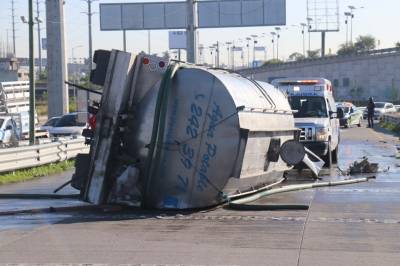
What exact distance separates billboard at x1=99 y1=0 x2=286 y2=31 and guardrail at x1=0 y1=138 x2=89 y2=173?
34.9m

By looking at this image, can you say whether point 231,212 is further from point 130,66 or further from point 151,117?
point 130,66

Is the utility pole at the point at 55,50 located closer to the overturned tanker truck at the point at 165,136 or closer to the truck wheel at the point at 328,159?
the truck wheel at the point at 328,159

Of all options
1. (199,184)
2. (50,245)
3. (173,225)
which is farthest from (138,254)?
(199,184)

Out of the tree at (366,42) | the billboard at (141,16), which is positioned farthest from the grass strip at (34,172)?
the tree at (366,42)

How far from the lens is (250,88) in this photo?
13156 millimetres

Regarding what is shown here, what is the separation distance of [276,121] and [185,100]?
108 inches

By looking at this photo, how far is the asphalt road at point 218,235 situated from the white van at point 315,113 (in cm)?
568

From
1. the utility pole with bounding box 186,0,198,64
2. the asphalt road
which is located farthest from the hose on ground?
the utility pole with bounding box 186,0,198,64

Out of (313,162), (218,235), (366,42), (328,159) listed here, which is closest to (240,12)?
(328,159)

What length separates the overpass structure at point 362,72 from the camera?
334 feet

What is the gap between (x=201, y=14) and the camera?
187ft

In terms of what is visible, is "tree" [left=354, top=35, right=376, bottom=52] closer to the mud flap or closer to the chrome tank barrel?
the mud flap

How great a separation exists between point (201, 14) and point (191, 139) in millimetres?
46320

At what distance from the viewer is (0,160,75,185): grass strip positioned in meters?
18.0
